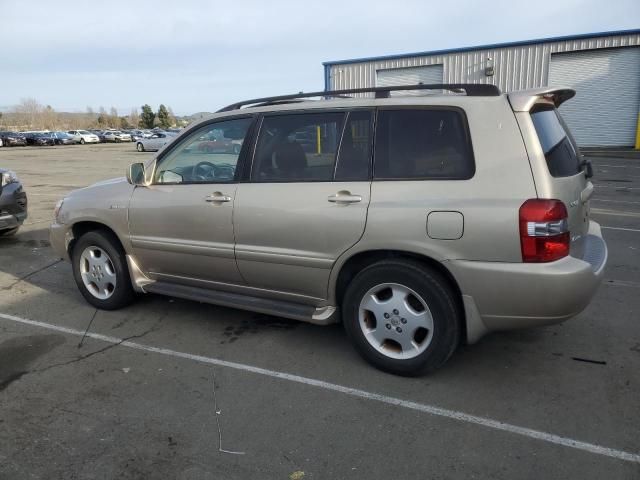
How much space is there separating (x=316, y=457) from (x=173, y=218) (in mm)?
2352

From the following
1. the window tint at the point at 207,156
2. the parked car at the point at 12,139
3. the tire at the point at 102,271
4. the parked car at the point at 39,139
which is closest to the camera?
the window tint at the point at 207,156

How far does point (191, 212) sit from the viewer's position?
4.24m

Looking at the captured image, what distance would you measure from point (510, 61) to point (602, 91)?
410 cm

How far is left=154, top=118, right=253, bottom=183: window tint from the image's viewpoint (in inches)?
166

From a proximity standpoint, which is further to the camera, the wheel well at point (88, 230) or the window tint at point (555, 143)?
the wheel well at point (88, 230)

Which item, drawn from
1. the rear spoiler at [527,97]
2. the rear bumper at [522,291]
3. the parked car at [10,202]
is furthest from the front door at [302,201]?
the parked car at [10,202]

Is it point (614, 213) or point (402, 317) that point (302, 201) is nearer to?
point (402, 317)

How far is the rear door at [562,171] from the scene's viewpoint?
3.13 m

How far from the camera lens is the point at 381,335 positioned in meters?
3.61

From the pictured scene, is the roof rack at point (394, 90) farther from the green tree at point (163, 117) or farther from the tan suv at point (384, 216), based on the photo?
the green tree at point (163, 117)

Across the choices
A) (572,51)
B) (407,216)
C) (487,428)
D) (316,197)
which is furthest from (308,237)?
(572,51)

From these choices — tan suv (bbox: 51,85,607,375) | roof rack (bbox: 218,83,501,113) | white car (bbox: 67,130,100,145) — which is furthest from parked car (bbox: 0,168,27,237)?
white car (bbox: 67,130,100,145)

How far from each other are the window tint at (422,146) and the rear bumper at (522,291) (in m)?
0.60

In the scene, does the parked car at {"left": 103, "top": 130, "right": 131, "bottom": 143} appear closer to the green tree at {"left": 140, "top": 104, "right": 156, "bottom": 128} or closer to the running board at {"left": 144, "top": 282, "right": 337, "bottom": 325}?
the green tree at {"left": 140, "top": 104, "right": 156, "bottom": 128}
